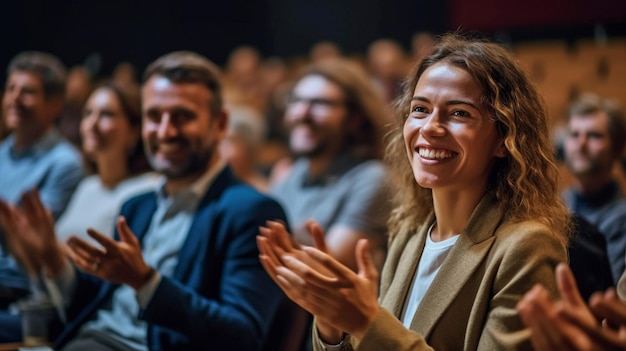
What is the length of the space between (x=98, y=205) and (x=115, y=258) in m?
1.35

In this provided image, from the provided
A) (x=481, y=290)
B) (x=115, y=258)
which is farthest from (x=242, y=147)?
(x=481, y=290)

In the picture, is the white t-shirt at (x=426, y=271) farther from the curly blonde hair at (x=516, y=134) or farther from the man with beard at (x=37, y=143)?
the man with beard at (x=37, y=143)

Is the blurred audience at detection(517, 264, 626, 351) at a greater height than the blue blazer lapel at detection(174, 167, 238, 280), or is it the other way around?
the blurred audience at detection(517, 264, 626, 351)

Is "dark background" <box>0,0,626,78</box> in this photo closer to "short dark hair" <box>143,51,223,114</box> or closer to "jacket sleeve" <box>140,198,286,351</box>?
"short dark hair" <box>143,51,223,114</box>

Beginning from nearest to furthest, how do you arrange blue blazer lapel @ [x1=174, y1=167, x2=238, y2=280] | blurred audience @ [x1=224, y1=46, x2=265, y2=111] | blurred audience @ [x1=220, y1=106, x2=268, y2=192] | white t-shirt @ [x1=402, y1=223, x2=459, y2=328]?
1. white t-shirt @ [x1=402, y1=223, x2=459, y2=328]
2. blue blazer lapel @ [x1=174, y1=167, x2=238, y2=280]
3. blurred audience @ [x1=220, y1=106, x2=268, y2=192]
4. blurred audience @ [x1=224, y1=46, x2=265, y2=111]

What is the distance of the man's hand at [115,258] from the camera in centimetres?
193

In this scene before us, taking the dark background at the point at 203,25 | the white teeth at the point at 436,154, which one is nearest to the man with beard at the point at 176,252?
the white teeth at the point at 436,154

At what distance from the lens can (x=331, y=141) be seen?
3.44 meters

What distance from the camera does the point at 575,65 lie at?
19.3 ft

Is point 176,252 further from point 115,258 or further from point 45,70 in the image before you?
point 45,70

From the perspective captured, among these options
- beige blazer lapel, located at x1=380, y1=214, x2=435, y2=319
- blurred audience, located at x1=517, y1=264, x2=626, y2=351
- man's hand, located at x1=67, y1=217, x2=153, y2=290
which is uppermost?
blurred audience, located at x1=517, y1=264, x2=626, y2=351

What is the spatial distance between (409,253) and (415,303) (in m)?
0.13

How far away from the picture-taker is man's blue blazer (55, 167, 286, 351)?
2.03 m

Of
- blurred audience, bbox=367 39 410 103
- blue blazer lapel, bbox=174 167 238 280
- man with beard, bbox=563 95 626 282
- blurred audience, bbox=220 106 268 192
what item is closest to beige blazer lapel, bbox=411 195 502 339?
blue blazer lapel, bbox=174 167 238 280
